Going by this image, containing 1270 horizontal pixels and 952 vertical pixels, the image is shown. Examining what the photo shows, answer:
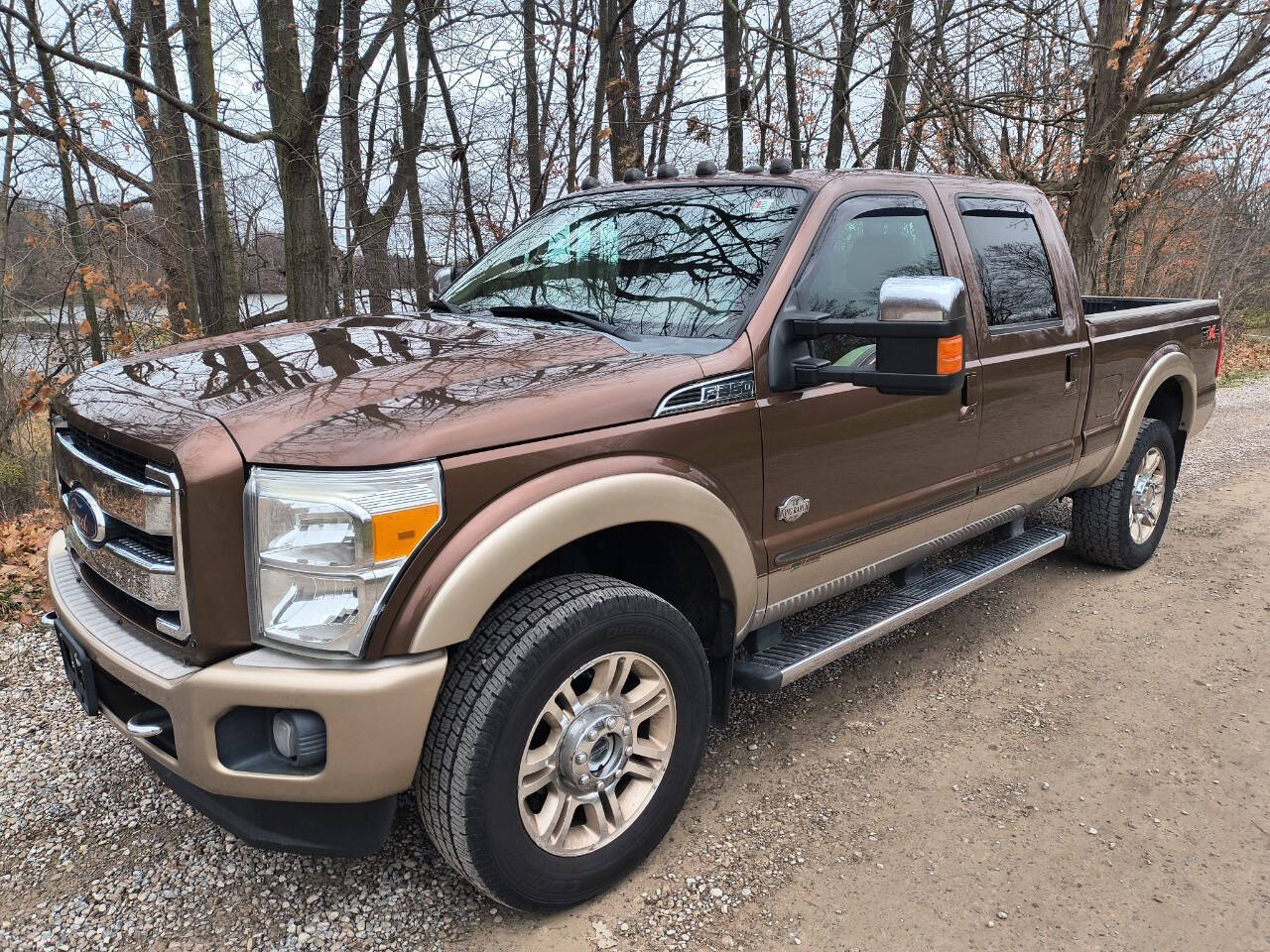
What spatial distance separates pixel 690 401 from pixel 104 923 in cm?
208

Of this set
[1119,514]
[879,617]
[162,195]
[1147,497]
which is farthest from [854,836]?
[162,195]

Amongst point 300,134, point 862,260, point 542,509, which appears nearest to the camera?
point 542,509

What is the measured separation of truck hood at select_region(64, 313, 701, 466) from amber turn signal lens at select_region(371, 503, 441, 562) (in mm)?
119

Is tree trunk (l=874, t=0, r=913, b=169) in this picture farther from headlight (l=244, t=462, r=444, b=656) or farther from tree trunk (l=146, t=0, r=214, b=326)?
headlight (l=244, t=462, r=444, b=656)

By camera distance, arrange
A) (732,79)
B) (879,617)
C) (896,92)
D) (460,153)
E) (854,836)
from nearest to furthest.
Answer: (854,836)
(879,617)
(460,153)
(732,79)
(896,92)

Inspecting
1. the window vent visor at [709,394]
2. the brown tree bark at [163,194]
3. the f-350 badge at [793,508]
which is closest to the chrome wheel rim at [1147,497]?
the f-350 badge at [793,508]

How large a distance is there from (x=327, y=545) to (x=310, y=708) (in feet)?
1.17

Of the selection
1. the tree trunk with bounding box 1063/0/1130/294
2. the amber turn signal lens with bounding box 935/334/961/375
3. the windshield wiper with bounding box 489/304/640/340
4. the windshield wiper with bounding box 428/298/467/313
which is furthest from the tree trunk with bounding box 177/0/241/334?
the tree trunk with bounding box 1063/0/1130/294

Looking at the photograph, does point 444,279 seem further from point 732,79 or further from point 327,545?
point 732,79

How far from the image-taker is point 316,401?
213 cm

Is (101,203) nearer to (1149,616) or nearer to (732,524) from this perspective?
(732,524)

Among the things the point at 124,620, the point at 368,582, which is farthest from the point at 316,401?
the point at 124,620

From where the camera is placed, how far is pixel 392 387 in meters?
2.25

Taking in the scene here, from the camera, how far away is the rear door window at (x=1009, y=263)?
3670mm
